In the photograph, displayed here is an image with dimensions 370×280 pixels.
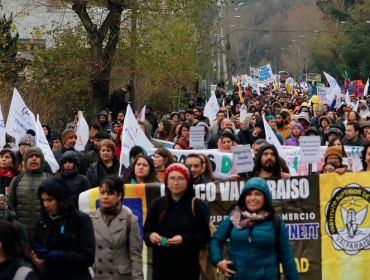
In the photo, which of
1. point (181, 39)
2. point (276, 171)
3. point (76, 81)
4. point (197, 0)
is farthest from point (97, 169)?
point (181, 39)

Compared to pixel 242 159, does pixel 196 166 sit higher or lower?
lower

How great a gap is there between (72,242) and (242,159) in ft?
10.7

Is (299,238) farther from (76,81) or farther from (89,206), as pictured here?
(76,81)

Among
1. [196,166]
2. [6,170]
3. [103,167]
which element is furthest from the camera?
[103,167]

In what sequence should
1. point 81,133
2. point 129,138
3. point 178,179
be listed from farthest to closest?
point 81,133 < point 129,138 < point 178,179

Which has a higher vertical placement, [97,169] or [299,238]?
[97,169]

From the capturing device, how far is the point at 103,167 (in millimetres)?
8477

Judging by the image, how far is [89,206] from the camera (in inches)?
267

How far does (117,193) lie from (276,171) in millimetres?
1966

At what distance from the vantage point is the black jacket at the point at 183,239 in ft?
16.1

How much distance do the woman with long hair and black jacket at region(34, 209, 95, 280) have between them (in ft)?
1.77

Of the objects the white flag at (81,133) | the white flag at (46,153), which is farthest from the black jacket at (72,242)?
the white flag at (81,133)

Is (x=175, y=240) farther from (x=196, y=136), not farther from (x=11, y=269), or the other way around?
(x=196, y=136)

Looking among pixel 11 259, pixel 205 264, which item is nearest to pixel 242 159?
pixel 205 264
